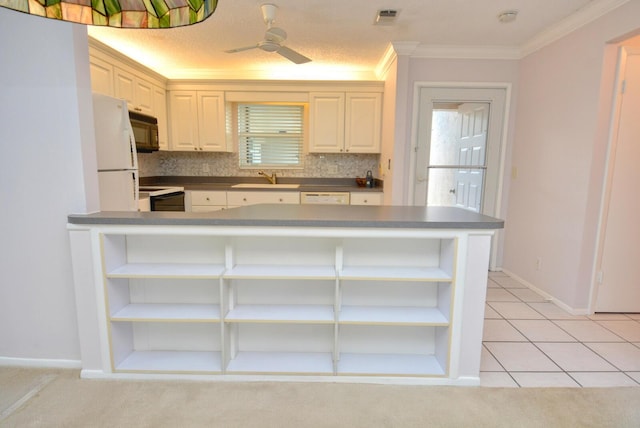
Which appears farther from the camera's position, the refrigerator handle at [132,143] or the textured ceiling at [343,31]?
the textured ceiling at [343,31]

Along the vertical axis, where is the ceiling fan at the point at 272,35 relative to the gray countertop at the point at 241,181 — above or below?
above

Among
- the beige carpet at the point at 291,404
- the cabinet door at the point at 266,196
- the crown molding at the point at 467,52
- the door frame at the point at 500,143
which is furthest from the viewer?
the cabinet door at the point at 266,196

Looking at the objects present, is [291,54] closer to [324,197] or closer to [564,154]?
[324,197]

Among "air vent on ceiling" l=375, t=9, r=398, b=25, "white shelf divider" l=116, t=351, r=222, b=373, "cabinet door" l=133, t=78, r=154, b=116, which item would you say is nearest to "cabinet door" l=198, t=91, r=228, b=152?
"cabinet door" l=133, t=78, r=154, b=116

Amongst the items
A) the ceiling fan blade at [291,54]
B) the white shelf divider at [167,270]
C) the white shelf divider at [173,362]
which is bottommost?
the white shelf divider at [173,362]

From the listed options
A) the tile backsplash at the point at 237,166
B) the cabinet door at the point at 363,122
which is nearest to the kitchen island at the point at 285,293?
the cabinet door at the point at 363,122

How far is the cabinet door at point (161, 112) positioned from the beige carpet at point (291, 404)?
9.97 ft

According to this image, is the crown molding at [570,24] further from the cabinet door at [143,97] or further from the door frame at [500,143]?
the cabinet door at [143,97]

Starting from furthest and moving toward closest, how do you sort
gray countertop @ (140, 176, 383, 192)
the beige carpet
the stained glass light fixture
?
gray countertop @ (140, 176, 383, 192) < the beige carpet < the stained glass light fixture

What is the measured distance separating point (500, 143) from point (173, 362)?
12.1 feet

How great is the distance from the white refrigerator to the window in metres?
2.37

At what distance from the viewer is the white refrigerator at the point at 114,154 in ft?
A: 7.09

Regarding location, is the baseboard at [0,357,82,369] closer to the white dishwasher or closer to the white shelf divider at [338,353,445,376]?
the white shelf divider at [338,353,445,376]

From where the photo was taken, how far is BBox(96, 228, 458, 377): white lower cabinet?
5.97 feet
